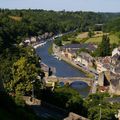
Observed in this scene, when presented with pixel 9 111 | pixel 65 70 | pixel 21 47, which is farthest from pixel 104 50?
pixel 9 111

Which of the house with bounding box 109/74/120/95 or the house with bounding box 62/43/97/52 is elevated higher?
the house with bounding box 109/74/120/95

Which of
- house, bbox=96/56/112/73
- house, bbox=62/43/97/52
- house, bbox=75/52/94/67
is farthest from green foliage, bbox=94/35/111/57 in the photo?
house, bbox=96/56/112/73

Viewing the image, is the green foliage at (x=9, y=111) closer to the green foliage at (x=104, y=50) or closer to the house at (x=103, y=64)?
the house at (x=103, y=64)

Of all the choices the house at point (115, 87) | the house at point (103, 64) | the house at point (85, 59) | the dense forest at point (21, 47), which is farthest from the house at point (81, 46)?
the house at point (115, 87)

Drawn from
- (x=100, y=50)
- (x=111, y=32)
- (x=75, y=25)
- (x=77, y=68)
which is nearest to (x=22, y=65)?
(x=77, y=68)

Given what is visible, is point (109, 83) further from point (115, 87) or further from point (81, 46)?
point (81, 46)

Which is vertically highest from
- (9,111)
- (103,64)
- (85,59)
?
(9,111)

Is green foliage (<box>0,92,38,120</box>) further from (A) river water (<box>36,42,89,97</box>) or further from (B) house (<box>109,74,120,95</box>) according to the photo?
(A) river water (<box>36,42,89,97</box>)

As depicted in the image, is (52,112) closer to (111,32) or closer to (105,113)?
(105,113)
